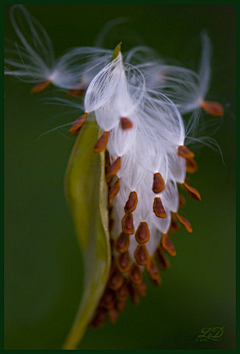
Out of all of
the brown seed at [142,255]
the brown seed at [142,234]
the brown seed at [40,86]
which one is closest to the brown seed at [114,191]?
the brown seed at [142,234]

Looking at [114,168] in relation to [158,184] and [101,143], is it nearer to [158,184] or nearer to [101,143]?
[101,143]

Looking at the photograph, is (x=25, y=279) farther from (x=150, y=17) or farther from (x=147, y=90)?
(x=150, y=17)

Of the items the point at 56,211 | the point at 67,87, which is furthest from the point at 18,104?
the point at 67,87

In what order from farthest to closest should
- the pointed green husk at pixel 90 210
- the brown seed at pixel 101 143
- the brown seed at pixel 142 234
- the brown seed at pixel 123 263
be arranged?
the brown seed at pixel 123 263 < the brown seed at pixel 142 234 < the pointed green husk at pixel 90 210 < the brown seed at pixel 101 143

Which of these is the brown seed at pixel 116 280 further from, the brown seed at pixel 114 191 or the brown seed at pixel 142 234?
the brown seed at pixel 114 191

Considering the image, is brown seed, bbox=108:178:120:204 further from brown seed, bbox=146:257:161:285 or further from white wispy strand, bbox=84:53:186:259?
brown seed, bbox=146:257:161:285

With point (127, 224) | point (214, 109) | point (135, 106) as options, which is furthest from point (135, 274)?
point (214, 109)
